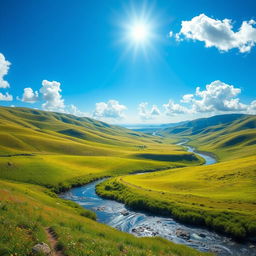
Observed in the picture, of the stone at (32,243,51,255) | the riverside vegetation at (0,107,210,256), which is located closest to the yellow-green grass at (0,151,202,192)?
the riverside vegetation at (0,107,210,256)

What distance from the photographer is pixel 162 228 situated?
4066 centimetres

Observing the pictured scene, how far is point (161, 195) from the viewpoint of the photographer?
57.7 meters

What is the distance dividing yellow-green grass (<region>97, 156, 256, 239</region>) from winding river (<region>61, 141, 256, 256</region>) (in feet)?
7.89

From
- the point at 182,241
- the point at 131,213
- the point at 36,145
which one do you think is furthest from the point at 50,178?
the point at 36,145

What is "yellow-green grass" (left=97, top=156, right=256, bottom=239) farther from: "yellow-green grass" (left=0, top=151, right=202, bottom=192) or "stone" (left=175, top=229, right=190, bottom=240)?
"yellow-green grass" (left=0, top=151, right=202, bottom=192)

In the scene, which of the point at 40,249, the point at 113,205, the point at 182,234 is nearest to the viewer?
the point at 40,249

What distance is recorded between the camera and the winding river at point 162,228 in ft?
105

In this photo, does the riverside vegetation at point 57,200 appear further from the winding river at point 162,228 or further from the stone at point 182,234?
the stone at point 182,234

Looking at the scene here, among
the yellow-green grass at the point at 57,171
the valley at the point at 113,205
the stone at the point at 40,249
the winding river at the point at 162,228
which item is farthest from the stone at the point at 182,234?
the yellow-green grass at the point at 57,171

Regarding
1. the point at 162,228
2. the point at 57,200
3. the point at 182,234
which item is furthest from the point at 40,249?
the point at 57,200

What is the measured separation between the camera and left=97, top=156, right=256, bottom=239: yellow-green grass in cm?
3901

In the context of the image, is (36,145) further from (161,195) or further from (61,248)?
(61,248)

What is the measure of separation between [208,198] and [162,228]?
18.9 m

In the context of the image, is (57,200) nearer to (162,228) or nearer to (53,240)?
(162,228)
